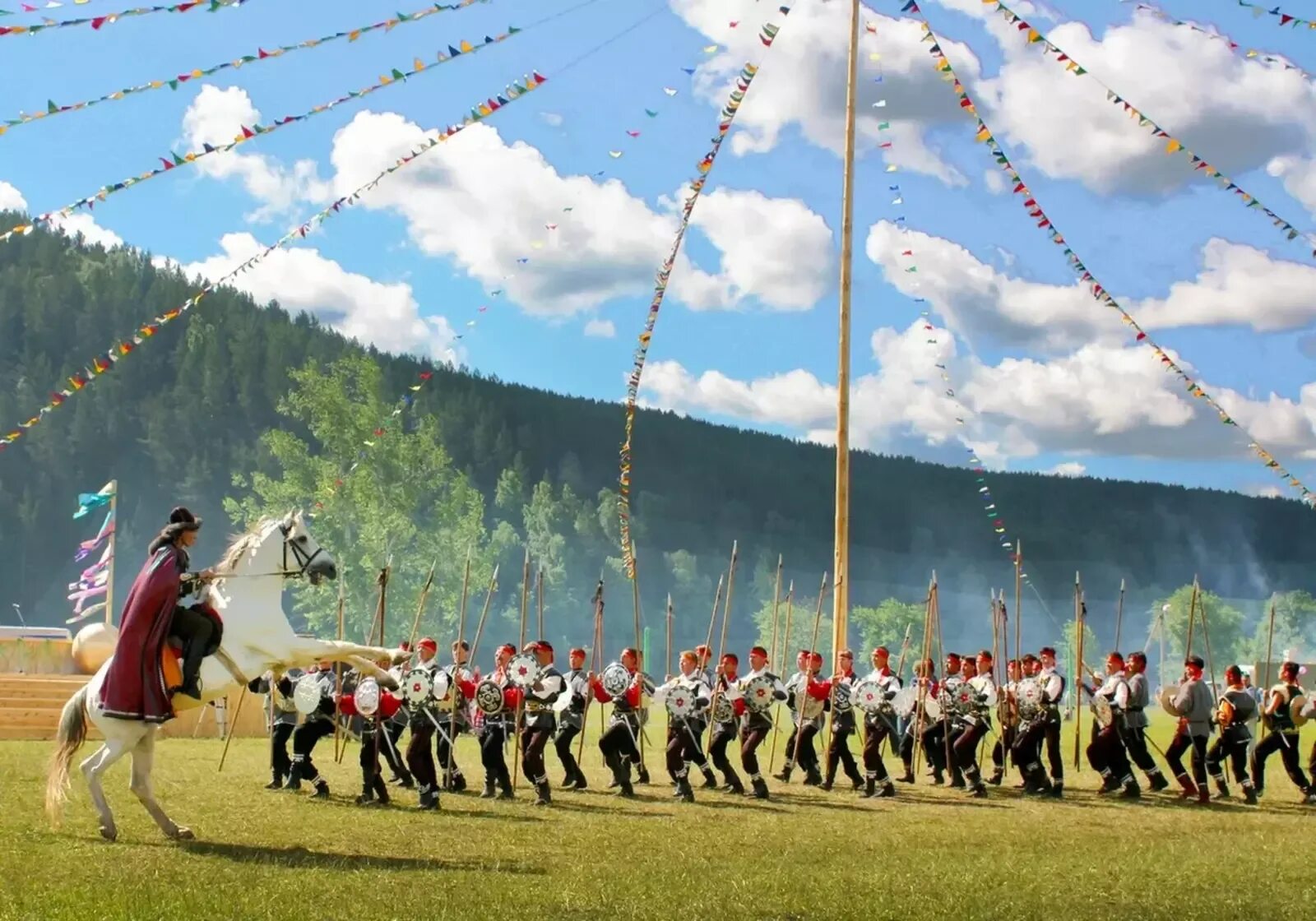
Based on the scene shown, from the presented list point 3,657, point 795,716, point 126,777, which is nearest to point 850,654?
point 795,716

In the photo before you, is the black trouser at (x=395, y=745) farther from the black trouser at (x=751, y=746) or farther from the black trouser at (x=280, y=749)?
the black trouser at (x=751, y=746)

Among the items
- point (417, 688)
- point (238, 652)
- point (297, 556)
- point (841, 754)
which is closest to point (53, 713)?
point (417, 688)

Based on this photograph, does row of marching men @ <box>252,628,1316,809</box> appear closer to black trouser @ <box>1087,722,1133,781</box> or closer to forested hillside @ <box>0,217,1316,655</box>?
black trouser @ <box>1087,722,1133,781</box>

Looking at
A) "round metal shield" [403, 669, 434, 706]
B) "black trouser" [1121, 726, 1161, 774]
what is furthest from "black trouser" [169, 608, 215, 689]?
"black trouser" [1121, 726, 1161, 774]

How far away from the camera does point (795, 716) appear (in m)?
22.8

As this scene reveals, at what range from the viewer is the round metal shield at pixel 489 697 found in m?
19.0

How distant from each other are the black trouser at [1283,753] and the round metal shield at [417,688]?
11.8m

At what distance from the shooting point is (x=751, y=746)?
68.4 feet

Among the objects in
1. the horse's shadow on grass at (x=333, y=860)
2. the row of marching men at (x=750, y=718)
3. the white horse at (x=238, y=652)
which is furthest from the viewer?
the row of marching men at (x=750, y=718)

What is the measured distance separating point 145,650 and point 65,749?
48.3 inches

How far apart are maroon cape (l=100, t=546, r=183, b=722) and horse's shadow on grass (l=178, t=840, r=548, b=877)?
4.14 ft

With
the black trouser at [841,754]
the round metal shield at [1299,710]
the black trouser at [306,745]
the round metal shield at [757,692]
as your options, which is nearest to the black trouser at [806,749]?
the black trouser at [841,754]

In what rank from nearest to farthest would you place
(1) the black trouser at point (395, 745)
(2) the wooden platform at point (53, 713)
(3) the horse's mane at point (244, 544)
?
(3) the horse's mane at point (244, 544), (1) the black trouser at point (395, 745), (2) the wooden platform at point (53, 713)

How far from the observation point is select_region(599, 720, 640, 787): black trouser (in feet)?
65.8
